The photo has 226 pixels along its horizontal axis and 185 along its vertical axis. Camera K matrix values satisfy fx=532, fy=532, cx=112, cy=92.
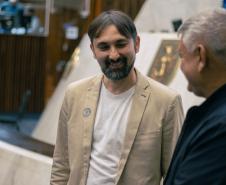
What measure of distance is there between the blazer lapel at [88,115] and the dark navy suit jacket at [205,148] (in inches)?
31.3

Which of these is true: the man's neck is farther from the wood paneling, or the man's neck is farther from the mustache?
the wood paneling

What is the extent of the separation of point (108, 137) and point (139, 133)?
14cm

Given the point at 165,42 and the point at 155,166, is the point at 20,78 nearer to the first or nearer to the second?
the point at 165,42

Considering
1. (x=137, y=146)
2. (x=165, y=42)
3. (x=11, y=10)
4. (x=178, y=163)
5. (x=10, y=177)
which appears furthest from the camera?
(x=11, y=10)

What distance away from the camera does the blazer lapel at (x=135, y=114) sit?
2.35m

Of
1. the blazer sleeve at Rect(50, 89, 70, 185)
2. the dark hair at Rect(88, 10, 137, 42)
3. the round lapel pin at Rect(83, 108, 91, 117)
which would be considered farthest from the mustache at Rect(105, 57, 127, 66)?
the blazer sleeve at Rect(50, 89, 70, 185)

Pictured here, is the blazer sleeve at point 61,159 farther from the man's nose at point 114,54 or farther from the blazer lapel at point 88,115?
the man's nose at point 114,54

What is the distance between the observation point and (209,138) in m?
1.50

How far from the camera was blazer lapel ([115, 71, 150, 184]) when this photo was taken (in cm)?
235

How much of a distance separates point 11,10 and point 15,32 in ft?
1.66

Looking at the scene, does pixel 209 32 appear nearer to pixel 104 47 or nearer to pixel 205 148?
pixel 205 148

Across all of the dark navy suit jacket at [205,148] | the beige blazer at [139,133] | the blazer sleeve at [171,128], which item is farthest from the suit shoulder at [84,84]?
the dark navy suit jacket at [205,148]

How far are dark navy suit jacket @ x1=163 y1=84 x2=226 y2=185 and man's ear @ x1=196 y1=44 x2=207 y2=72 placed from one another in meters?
0.09

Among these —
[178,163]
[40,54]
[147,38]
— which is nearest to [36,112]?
[40,54]
